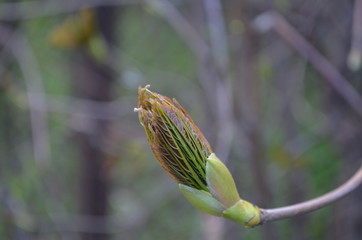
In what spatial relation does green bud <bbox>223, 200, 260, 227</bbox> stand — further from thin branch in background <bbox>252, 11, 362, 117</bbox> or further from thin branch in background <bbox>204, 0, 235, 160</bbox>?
thin branch in background <bbox>204, 0, 235, 160</bbox>

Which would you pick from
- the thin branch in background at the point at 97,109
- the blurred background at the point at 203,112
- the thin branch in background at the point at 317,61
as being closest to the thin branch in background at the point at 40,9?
the blurred background at the point at 203,112

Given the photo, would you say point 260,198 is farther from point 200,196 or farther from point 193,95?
point 193,95

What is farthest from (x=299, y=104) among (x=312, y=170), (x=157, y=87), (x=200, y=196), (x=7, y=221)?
(x=200, y=196)

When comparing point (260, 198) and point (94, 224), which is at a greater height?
point (94, 224)

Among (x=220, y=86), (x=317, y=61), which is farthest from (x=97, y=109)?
(x=317, y=61)

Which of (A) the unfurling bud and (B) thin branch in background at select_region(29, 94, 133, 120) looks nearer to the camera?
(A) the unfurling bud

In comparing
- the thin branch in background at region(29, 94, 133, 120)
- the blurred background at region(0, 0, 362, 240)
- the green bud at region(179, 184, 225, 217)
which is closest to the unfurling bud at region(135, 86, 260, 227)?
the green bud at region(179, 184, 225, 217)

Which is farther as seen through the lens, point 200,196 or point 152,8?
point 152,8

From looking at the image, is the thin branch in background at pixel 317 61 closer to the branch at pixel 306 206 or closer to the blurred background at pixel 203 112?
the blurred background at pixel 203 112
